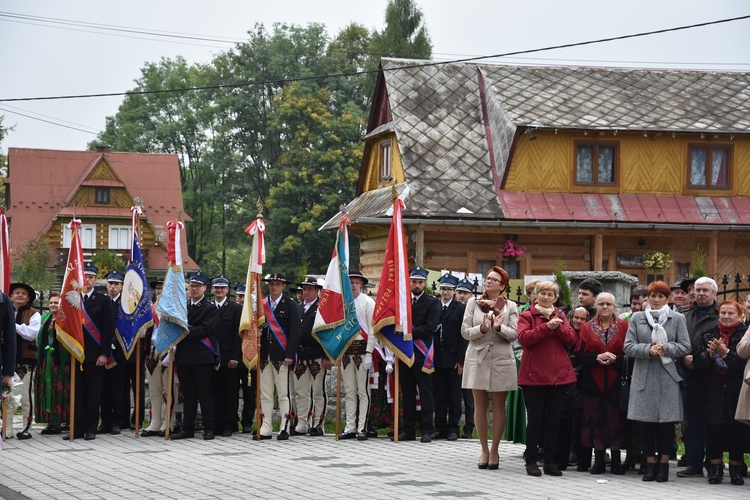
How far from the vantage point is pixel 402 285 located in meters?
14.6

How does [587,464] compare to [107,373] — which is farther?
[107,373]

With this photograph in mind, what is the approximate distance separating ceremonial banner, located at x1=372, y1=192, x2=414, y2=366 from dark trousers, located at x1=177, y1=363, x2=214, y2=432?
2.19 metres

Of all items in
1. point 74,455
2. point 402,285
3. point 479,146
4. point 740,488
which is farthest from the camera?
point 479,146

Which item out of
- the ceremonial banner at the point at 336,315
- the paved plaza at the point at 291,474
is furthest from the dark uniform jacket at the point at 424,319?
the paved plaza at the point at 291,474

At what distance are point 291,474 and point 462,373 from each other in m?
3.72

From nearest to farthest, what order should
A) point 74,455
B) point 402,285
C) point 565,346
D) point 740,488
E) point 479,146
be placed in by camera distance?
point 740,488, point 565,346, point 74,455, point 402,285, point 479,146

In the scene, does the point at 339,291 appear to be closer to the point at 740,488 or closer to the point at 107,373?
the point at 107,373

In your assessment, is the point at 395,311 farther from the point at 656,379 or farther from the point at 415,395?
the point at 656,379

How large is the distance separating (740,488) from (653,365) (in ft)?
4.47

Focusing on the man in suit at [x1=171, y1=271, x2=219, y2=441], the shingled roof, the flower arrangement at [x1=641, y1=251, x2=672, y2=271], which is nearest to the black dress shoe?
the man in suit at [x1=171, y1=271, x2=219, y2=441]

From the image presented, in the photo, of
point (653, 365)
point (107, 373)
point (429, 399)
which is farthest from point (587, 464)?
point (107, 373)

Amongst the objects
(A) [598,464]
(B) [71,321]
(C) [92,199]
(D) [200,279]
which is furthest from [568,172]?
(C) [92,199]

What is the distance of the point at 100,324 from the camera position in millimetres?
15344

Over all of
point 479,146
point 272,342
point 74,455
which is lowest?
point 74,455
